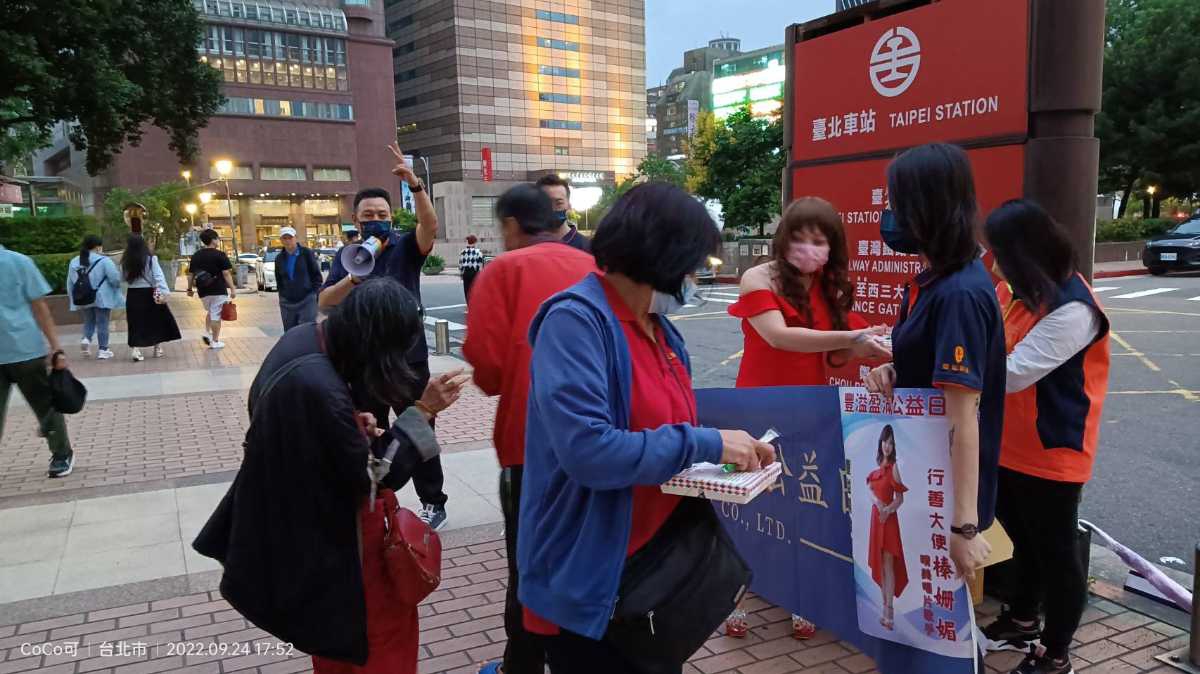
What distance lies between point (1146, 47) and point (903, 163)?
119 feet

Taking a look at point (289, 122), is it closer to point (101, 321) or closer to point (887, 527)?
point (101, 321)

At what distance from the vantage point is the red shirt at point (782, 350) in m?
3.16

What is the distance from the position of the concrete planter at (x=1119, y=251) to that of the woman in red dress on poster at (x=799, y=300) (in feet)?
100

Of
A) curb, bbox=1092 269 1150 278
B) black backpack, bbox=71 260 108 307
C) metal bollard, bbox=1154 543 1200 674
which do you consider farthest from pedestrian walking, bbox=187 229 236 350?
curb, bbox=1092 269 1150 278

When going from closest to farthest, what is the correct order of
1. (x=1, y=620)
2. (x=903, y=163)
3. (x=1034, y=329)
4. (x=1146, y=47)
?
(x=903, y=163) → (x=1034, y=329) → (x=1, y=620) → (x=1146, y=47)

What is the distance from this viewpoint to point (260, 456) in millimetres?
2086

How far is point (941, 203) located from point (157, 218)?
36051 mm

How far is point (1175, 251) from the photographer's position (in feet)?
71.4

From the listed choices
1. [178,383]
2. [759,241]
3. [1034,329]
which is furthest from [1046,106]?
[759,241]

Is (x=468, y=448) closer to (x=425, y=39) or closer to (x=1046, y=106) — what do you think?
(x=1046, y=106)

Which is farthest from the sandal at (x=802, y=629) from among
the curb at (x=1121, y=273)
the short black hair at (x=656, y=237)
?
the curb at (x=1121, y=273)

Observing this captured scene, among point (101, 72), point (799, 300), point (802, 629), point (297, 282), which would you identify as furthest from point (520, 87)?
point (802, 629)

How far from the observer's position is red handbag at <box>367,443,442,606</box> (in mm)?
→ 2301

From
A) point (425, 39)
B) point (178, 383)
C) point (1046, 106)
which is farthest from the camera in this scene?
point (425, 39)
